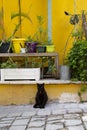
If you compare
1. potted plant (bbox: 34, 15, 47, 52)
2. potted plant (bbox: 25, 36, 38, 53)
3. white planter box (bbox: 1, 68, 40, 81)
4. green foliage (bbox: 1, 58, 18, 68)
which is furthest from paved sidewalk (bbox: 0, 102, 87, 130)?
potted plant (bbox: 34, 15, 47, 52)

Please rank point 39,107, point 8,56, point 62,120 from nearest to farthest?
point 62,120 → point 39,107 → point 8,56

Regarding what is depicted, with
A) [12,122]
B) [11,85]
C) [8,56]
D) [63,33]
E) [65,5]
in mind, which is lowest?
[12,122]

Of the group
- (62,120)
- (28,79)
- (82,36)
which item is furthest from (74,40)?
(62,120)

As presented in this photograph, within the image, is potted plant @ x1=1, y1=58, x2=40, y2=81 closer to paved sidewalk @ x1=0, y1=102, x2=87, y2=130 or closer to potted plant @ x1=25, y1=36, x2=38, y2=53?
potted plant @ x1=25, y1=36, x2=38, y2=53

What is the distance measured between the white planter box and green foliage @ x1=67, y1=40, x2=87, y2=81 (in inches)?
27.3

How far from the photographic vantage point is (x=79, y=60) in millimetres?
6938

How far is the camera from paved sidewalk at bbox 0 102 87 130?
5.53m

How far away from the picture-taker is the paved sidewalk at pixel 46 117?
5.53 meters

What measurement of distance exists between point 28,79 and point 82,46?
124 centimetres

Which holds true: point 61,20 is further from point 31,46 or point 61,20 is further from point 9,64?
point 9,64

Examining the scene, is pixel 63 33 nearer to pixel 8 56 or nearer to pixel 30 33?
pixel 30 33

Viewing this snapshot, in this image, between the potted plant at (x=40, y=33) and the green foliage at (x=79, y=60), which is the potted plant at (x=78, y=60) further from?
the potted plant at (x=40, y=33)

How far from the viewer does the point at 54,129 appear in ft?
17.6

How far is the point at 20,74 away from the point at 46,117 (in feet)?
4.53
